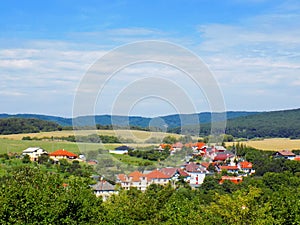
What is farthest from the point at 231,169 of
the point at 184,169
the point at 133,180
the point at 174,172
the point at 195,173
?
the point at 133,180

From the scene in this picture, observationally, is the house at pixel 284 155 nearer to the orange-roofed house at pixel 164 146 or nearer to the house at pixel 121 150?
the orange-roofed house at pixel 164 146

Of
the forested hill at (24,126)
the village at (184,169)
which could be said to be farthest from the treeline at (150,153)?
the forested hill at (24,126)

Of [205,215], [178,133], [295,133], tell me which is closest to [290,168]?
[178,133]

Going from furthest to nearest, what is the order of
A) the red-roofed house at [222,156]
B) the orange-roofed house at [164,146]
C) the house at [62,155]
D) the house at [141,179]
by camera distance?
1. the red-roofed house at [222,156]
2. the house at [62,155]
3. the orange-roofed house at [164,146]
4. the house at [141,179]

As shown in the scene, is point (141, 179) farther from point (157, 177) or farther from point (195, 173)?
point (195, 173)

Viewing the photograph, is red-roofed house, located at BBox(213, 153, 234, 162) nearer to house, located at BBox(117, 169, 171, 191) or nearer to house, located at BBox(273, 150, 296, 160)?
house, located at BBox(273, 150, 296, 160)

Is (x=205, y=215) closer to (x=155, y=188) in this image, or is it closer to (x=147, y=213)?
(x=147, y=213)
